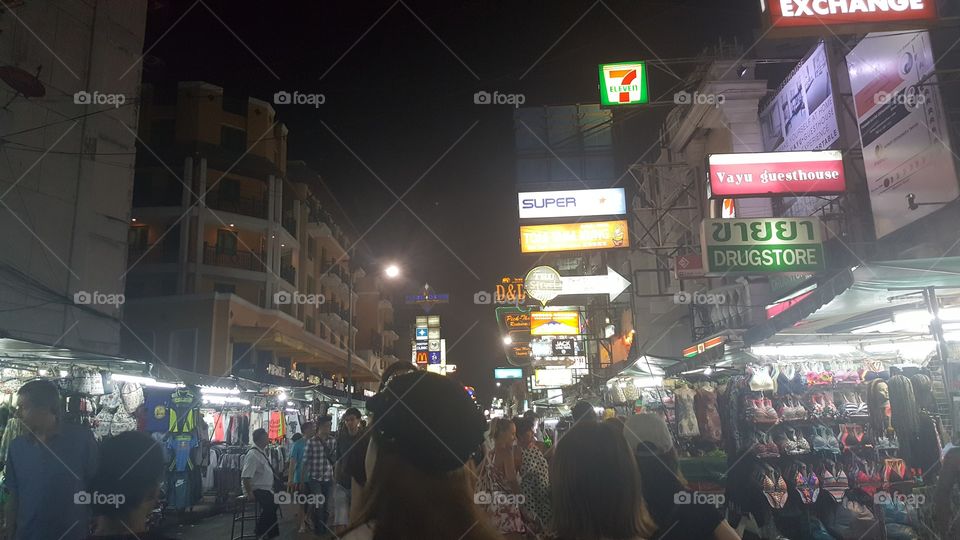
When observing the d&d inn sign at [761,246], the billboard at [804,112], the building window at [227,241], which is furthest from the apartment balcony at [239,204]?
the d&d inn sign at [761,246]

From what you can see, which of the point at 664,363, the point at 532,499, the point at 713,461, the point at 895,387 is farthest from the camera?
the point at 664,363

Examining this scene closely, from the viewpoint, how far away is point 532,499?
6730 mm

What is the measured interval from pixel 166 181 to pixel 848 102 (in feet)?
103

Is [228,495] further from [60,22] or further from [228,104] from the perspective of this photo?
[228,104]

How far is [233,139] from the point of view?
113ft

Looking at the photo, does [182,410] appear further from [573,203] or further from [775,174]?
[775,174]

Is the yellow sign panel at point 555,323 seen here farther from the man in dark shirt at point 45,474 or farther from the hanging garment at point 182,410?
the man in dark shirt at point 45,474

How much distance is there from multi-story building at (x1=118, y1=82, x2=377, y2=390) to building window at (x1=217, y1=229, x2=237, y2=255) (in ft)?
0.17

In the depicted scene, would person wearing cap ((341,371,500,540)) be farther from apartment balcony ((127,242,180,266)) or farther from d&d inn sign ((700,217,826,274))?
apartment balcony ((127,242,180,266))

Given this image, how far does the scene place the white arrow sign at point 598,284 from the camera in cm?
1470

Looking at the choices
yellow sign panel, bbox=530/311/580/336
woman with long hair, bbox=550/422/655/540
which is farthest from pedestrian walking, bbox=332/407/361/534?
yellow sign panel, bbox=530/311/580/336

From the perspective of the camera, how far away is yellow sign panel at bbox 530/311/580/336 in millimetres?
26469

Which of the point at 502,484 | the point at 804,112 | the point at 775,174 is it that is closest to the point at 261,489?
the point at 502,484

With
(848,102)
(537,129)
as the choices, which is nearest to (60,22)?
(848,102)
